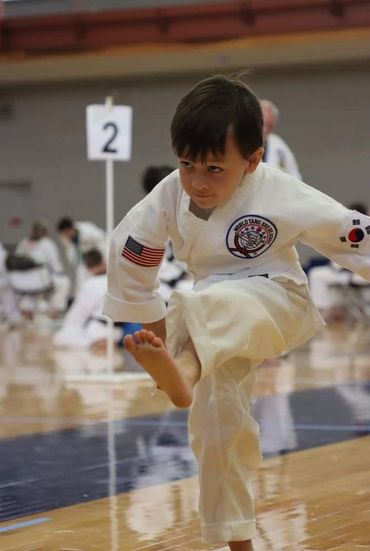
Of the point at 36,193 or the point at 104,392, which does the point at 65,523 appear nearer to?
the point at 104,392

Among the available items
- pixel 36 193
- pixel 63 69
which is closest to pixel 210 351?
pixel 63 69

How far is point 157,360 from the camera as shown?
2125 mm

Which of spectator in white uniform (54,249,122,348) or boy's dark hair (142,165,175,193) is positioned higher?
boy's dark hair (142,165,175,193)

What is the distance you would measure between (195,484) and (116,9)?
13.7 meters

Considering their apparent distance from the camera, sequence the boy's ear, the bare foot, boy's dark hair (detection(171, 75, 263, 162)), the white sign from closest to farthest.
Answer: the bare foot → boy's dark hair (detection(171, 75, 263, 162)) → the boy's ear → the white sign

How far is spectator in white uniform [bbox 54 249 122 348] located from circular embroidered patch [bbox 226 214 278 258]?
7.78 m

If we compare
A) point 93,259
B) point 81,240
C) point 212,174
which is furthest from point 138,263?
point 81,240

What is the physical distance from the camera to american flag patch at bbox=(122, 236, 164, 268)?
250 cm

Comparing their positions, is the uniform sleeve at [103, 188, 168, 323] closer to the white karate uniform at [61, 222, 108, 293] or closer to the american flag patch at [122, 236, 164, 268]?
the american flag patch at [122, 236, 164, 268]

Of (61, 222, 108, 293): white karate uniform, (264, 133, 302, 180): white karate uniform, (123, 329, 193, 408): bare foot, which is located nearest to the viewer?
(123, 329, 193, 408): bare foot

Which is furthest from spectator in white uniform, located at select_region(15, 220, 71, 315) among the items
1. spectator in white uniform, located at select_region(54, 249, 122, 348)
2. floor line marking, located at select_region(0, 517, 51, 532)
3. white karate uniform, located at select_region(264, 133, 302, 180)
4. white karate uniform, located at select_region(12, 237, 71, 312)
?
floor line marking, located at select_region(0, 517, 51, 532)

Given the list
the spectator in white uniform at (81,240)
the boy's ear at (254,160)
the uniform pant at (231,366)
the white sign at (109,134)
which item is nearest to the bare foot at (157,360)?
the uniform pant at (231,366)

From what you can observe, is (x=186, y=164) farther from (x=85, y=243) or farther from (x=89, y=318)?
(x=85, y=243)

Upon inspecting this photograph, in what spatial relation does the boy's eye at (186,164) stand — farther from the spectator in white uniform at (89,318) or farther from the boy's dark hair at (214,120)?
the spectator in white uniform at (89,318)
